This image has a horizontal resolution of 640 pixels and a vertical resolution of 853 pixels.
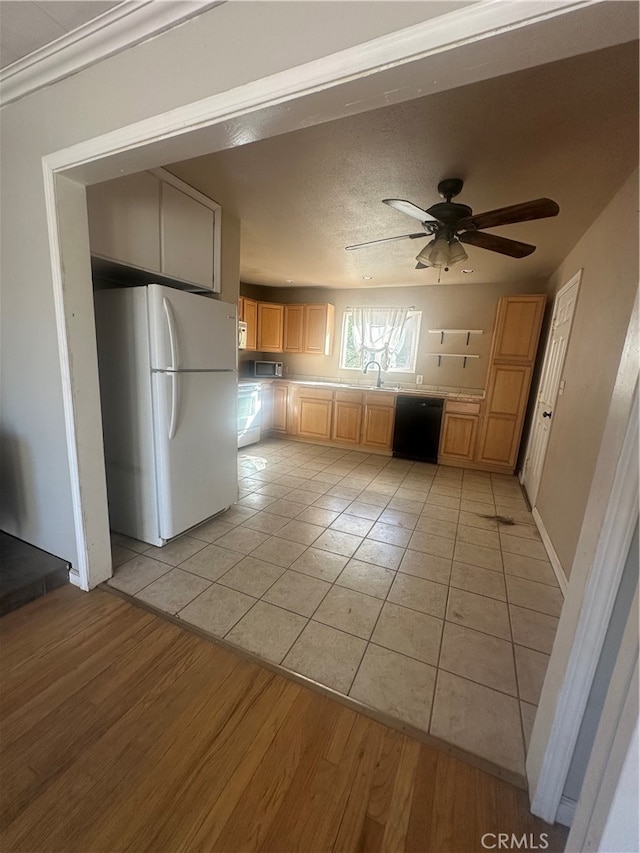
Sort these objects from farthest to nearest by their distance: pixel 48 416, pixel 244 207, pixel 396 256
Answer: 1. pixel 396 256
2. pixel 244 207
3. pixel 48 416

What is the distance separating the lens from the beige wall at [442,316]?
4562 millimetres

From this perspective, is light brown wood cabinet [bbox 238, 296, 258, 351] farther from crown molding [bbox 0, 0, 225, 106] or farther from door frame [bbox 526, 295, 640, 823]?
door frame [bbox 526, 295, 640, 823]

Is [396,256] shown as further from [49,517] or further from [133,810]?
[133,810]

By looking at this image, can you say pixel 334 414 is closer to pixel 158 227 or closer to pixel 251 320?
pixel 251 320

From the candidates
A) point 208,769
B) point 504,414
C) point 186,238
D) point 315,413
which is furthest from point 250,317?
point 208,769

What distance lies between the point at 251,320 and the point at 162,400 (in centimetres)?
352

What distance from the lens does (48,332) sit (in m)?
1.64

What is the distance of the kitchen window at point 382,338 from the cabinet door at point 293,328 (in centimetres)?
68

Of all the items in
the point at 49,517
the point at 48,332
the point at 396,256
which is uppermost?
the point at 396,256

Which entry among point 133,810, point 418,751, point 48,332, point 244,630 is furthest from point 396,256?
point 133,810

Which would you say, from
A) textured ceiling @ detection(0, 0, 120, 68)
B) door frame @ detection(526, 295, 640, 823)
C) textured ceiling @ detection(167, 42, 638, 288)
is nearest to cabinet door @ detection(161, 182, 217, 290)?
textured ceiling @ detection(167, 42, 638, 288)

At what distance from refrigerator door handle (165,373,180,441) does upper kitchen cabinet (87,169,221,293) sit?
66cm

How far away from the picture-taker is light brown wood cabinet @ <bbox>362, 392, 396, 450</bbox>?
4.64m

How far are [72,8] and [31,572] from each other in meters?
2.40
